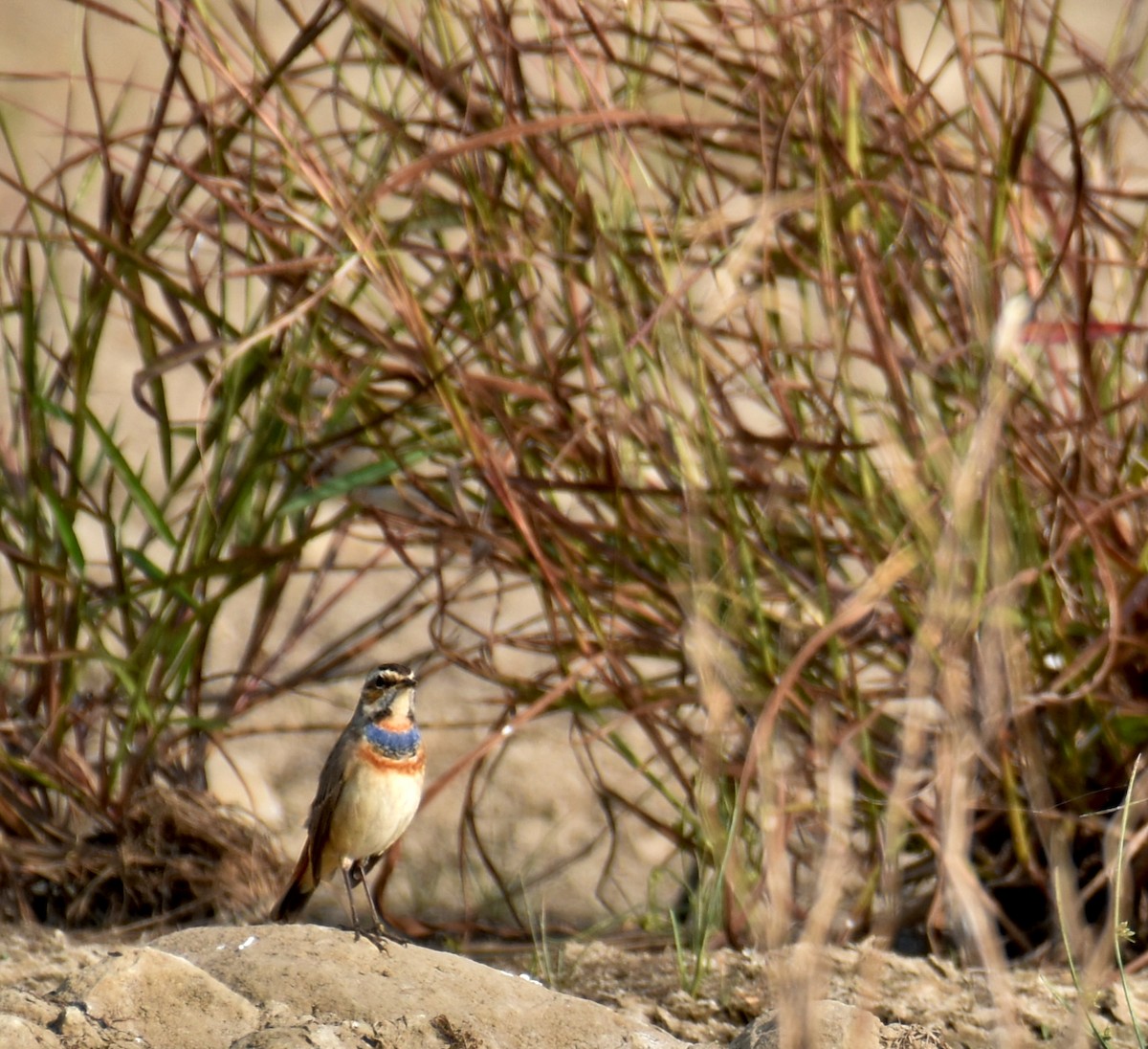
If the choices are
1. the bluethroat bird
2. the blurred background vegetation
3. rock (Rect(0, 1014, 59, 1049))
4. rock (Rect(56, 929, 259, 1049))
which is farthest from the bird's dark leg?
rock (Rect(0, 1014, 59, 1049))

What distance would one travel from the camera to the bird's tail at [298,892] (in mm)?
3160

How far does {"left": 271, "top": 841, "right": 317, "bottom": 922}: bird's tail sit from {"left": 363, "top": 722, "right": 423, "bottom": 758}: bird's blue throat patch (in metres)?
0.23

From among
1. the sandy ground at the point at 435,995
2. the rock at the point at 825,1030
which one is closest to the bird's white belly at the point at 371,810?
the sandy ground at the point at 435,995

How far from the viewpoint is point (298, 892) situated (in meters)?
3.25

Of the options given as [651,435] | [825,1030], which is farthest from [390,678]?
[825,1030]

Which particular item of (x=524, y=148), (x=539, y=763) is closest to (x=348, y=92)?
(x=524, y=148)

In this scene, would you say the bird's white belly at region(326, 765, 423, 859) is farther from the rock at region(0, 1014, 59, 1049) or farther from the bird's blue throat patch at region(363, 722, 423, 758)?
the rock at region(0, 1014, 59, 1049)

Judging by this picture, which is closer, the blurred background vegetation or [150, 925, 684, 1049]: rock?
[150, 925, 684, 1049]: rock

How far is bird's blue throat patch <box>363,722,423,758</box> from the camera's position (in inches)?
122

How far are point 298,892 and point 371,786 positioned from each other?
14.1 inches

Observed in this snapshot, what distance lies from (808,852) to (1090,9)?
639cm

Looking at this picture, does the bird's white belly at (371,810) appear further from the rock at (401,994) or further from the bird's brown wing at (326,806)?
the rock at (401,994)

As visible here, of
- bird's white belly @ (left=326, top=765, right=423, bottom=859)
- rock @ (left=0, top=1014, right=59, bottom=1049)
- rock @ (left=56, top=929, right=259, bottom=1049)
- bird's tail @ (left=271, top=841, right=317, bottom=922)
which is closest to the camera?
rock @ (left=0, top=1014, right=59, bottom=1049)

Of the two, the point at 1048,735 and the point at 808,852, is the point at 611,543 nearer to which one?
the point at 808,852
